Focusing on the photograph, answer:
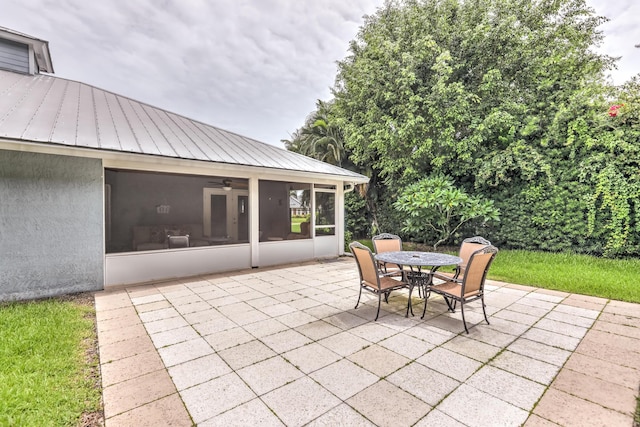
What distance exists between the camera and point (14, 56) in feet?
25.5

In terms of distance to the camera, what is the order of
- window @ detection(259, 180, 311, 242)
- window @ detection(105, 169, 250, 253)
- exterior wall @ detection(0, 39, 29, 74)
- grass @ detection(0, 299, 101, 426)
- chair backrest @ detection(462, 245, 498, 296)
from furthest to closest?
window @ detection(259, 180, 311, 242)
window @ detection(105, 169, 250, 253)
exterior wall @ detection(0, 39, 29, 74)
chair backrest @ detection(462, 245, 498, 296)
grass @ detection(0, 299, 101, 426)

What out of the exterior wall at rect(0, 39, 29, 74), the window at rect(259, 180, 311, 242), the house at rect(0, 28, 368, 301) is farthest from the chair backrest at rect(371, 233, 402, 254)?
the exterior wall at rect(0, 39, 29, 74)

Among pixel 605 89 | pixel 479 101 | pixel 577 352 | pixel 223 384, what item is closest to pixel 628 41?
pixel 605 89

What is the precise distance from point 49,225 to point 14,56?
604cm

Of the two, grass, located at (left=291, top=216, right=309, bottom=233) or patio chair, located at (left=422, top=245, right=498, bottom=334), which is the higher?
grass, located at (left=291, top=216, right=309, bottom=233)

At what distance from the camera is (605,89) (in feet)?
28.2

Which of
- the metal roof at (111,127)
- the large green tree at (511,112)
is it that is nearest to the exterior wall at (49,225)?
the metal roof at (111,127)

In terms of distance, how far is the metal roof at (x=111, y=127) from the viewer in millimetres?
5180

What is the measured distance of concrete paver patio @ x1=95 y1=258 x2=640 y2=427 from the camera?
7.41 feet

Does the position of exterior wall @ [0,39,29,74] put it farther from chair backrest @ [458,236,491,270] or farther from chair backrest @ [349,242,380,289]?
chair backrest @ [458,236,491,270]

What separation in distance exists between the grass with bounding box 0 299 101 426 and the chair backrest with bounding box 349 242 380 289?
3222mm

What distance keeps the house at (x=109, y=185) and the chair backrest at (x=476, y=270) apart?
5.12 m

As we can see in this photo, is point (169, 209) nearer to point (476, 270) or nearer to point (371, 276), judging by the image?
point (371, 276)

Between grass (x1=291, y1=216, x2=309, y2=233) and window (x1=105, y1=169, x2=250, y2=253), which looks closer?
grass (x1=291, y1=216, x2=309, y2=233)
